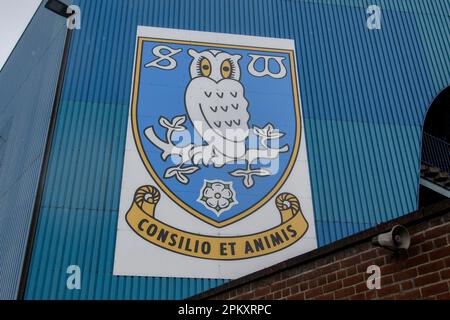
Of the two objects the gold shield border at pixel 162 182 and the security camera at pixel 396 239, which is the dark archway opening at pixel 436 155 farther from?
the security camera at pixel 396 239

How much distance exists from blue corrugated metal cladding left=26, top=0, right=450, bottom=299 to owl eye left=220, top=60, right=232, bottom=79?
1.50 metres

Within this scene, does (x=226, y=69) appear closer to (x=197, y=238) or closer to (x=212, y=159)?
(x=212, y=159)

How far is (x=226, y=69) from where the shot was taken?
16.6 meters

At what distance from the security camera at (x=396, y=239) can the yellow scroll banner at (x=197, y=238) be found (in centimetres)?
867

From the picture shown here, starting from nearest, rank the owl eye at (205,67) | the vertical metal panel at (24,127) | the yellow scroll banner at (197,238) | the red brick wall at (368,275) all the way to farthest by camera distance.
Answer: the red brick wall at (368,275), the yellow scroll banner at (197,238), the vertical metal panel at (24,127), the owl eye at (205,67)

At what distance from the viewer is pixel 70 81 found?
52.6 ft

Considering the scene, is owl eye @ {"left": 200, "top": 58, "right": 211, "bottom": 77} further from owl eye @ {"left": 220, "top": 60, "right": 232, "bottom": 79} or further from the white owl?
owl eye @ {"left": 220, "top": 60, "right": 232, "bottom": 79}

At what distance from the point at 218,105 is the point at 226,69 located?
4.40 feet

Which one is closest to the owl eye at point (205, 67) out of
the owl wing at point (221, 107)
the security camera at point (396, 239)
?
the owl wing at point (221, 107)

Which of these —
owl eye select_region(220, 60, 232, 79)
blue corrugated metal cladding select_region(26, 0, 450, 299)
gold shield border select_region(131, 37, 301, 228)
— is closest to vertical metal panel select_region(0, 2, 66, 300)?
blue corrugated metal cladding select_region(26, 0, 450, 299)

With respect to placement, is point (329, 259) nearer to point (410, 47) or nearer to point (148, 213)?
point (148, 213)

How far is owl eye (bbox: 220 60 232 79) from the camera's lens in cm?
1647

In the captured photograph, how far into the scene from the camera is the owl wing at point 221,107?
1570 centimetres
